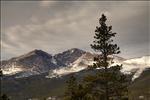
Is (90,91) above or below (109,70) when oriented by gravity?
below

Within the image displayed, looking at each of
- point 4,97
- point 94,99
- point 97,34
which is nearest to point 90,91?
Result: point 94,99

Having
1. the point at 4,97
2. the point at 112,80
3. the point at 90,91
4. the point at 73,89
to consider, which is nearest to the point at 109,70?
the point at 112,80

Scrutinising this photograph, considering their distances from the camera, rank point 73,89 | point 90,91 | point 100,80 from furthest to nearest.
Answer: point 73,89
point 90,91
point 100,80

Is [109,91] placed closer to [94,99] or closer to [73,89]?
[94,99]

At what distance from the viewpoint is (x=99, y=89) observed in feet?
177

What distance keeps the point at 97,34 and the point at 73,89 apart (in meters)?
13.1

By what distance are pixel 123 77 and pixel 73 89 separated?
1240cm

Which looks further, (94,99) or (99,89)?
(94,99)

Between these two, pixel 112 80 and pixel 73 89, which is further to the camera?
pixel 73 89

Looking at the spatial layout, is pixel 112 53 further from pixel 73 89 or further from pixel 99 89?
pixel 73 89

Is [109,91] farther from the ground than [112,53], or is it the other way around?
[112,53]

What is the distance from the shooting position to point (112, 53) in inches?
2124

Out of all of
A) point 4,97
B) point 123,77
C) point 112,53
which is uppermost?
point 112,53

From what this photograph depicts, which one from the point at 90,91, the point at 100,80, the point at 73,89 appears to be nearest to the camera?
the point at 100,80
